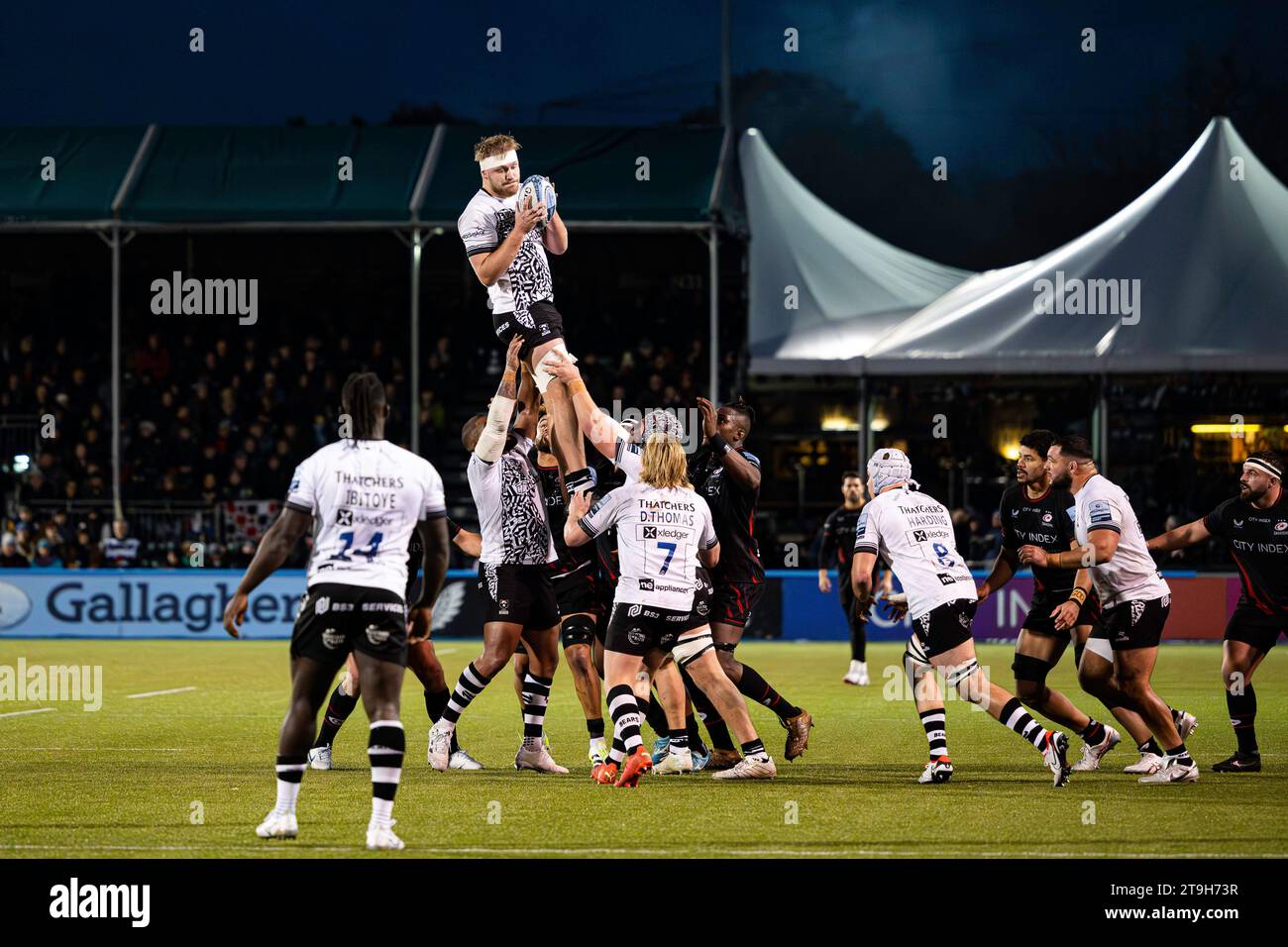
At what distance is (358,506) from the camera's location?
7.70 metres

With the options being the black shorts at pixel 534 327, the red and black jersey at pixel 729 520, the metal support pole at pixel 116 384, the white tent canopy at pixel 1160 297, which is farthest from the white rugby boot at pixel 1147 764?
the metal support pole at pixel 116 384

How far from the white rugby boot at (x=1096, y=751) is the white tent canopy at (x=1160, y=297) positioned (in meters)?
15.0

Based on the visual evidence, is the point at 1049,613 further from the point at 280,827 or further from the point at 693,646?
the point at 280,827

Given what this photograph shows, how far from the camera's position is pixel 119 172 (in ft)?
91.3

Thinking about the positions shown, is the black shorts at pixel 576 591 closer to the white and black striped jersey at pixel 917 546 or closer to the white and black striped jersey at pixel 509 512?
the white and black striped jersey at pixel 509 512

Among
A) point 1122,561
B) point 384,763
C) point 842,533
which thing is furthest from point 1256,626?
point 842,533

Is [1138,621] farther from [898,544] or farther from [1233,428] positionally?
[1233,428]

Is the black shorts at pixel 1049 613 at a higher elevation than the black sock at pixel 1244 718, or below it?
higher

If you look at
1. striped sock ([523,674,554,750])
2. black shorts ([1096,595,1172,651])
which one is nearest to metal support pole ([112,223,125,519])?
striped sock ([523,674,554,750])

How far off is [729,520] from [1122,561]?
260cm

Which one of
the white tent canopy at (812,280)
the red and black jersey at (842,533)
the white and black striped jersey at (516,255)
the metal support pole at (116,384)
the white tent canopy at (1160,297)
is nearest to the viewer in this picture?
the white and black striped jersey at (516,255)

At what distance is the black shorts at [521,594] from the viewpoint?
36.1ft

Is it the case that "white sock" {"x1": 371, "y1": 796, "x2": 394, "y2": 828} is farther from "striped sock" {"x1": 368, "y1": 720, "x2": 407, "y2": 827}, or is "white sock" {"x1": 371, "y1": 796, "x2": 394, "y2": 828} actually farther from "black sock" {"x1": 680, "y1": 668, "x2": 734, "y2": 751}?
"black sock" {"x1": 680, "y1": 668, "x2": 734, "y2": 751}

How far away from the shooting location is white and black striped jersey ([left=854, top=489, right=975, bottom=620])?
34.8 ft
